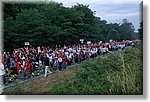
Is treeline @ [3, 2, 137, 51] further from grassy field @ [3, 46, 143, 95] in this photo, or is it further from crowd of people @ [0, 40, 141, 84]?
grassy field @ [3, 46, 143, 95]

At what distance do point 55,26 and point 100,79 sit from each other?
3.02 feet

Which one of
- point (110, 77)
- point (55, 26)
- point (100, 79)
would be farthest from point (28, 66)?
point (110, 77)

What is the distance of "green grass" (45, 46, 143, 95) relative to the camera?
6797 millimetres

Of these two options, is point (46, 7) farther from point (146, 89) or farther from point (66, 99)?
point (146, 89)

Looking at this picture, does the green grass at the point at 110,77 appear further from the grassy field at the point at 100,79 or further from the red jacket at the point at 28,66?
the red jacket at the point at 28,66

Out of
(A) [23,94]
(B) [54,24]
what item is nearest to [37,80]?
(A) [23,94]

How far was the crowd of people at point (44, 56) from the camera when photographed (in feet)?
23.1

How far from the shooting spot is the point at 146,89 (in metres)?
6.73

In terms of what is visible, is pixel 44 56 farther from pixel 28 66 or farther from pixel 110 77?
pixel 110 77

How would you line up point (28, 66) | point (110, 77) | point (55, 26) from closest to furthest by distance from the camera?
1. point (110, 77)
2. point (55, 26)
3. point (28, 66)

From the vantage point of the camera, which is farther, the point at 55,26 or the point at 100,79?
the point at 55,26

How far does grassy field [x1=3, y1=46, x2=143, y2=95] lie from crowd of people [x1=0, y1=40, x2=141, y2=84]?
5.3 inches

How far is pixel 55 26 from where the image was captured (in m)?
7.10

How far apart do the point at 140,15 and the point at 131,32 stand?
265mm
